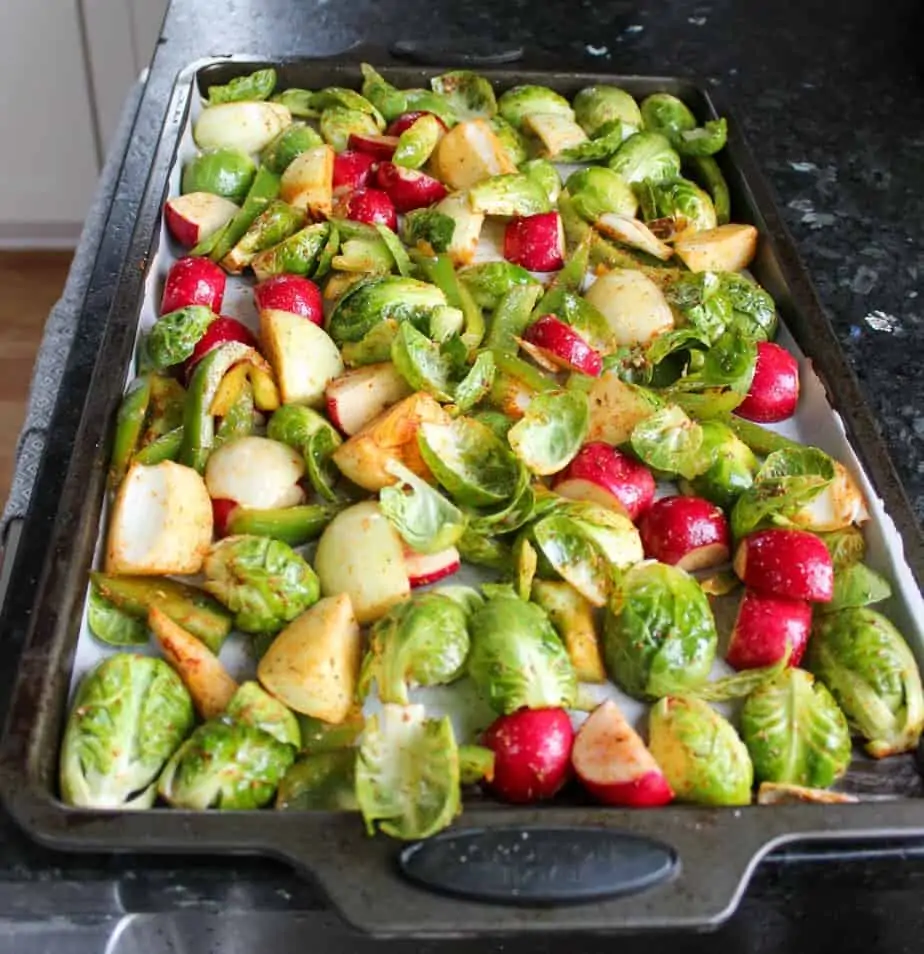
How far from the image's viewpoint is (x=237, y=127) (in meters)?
1.96

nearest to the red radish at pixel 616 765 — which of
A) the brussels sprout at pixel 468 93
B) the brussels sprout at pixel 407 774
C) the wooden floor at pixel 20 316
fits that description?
the brussels sprout at pixel 407 774

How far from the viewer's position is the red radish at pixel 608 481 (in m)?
1.41

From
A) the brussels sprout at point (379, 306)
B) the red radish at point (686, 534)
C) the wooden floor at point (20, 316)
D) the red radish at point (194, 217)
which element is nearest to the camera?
the red radish at point (686, 534)

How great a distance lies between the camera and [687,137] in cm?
204

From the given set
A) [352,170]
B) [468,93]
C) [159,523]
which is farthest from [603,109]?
[159,523]

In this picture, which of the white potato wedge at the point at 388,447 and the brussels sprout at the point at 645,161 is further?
the brussels sprout at the point at 645,161

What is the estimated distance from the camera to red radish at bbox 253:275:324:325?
1.63 m

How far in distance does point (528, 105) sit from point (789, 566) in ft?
3.61

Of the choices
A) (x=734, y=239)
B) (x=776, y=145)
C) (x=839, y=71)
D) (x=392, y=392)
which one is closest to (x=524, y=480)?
(x=392, y=392)

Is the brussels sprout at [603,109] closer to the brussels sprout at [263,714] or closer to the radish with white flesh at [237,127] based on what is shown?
the radish with white flesh at [237,127]

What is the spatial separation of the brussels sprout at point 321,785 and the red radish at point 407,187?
3.26 feet

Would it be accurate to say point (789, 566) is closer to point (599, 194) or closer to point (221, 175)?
point (599, 194)

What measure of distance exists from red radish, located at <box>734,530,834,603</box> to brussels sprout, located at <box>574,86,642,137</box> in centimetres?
98

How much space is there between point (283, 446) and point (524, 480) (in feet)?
0.96
